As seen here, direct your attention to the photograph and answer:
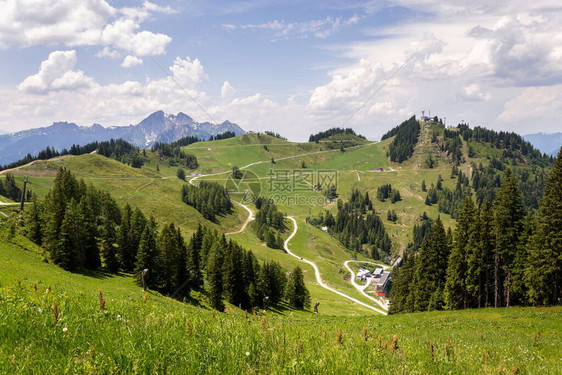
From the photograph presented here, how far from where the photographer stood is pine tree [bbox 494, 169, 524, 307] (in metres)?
47.4

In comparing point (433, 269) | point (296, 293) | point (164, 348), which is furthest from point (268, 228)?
point (164, 348)

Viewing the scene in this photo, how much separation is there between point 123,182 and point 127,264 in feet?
441

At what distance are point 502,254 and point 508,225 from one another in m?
4.52

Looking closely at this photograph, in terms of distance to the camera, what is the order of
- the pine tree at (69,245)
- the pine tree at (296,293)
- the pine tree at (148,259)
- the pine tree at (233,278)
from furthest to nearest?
the pine tree at (296,293) < the pine tree at (233,278) < the pine tree at (148,259) < the pine tree at (69,245)

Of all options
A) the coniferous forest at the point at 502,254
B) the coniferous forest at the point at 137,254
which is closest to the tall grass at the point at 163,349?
the coniferous forest at the point at 502,254

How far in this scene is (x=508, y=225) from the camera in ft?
157

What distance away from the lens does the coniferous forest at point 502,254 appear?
42.1 m

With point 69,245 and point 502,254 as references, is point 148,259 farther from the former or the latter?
point 502,254

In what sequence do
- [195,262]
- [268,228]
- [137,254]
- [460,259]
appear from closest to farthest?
1. [460,259]
2. [137,254]
3. [195,262]
4. [268,228]

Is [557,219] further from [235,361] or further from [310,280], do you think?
[310,280]

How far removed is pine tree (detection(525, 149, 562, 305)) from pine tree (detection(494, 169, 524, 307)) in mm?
3455

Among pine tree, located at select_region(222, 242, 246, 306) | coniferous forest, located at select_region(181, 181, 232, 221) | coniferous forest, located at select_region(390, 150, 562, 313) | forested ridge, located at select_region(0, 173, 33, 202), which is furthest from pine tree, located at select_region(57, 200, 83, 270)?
coniferous forest, located at select_region(181, 181, 232, 221)

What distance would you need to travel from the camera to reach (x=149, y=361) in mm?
4598

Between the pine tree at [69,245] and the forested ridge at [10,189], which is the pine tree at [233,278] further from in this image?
the forested ridge at [10,189]
